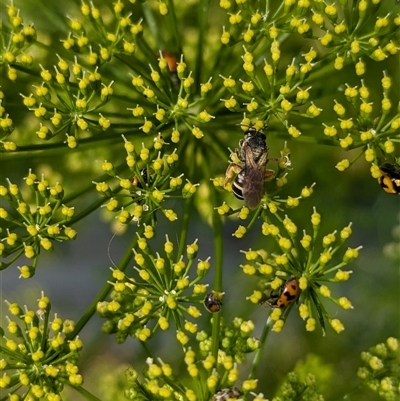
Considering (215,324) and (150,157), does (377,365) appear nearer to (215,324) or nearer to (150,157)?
(215,324)

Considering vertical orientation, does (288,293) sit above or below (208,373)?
above

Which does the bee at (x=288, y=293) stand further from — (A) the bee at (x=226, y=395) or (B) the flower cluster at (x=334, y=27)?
(B) the flower cluster at (x=334, y=27)

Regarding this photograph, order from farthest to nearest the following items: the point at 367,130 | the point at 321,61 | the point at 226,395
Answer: the point at 321,61 < the point at 367,130 < the point at 226,395

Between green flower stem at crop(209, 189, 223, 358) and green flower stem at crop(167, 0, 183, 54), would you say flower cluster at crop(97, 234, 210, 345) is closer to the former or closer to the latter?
green flower stem at crop(209, 189, 223, 358)

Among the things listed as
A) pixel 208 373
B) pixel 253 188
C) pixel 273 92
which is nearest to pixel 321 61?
pixel 273 92

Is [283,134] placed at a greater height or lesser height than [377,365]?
greater

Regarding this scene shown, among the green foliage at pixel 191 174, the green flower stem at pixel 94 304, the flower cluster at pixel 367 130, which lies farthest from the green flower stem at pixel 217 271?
the flower cluster at pixel 367 130

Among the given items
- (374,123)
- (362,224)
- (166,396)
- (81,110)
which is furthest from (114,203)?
(362,224)

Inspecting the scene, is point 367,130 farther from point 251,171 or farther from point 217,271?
point 217,271
